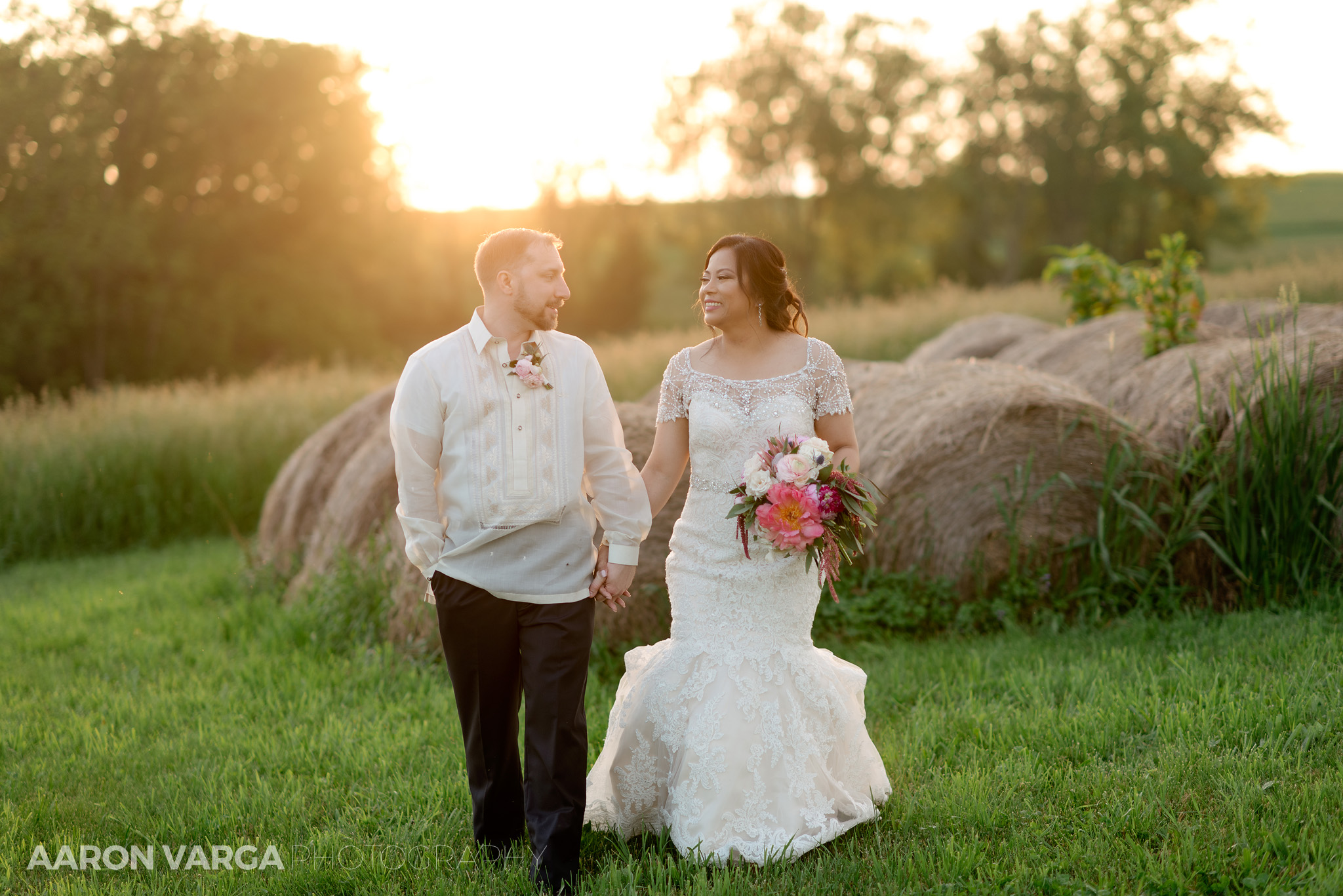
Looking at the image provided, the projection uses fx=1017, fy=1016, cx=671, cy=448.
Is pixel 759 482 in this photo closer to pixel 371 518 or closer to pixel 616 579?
pixel 616 579

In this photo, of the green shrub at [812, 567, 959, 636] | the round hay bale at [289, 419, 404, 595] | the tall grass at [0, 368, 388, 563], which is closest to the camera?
the green shrub at [812, 567, 959, 636]

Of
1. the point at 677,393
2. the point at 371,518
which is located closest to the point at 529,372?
the point at 677,393

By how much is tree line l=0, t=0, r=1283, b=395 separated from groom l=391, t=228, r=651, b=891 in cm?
2286

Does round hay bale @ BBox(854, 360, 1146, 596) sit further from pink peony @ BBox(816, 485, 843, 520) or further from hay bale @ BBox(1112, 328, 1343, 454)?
pink peony @ BBox(816, 485, 843, 520)

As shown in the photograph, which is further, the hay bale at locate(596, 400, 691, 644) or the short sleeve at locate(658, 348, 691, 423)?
the hay bale at locate(596, 400, 691, 644)

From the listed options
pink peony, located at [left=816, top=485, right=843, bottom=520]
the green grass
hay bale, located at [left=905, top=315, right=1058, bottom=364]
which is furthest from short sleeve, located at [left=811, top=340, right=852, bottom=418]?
hay bale, located at [left=905, top=315, right=1058, bottom=364]

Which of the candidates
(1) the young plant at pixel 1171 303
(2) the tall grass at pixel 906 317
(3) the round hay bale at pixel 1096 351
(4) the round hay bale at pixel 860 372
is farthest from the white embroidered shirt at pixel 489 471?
(2) the tall grass at pixel 906 317

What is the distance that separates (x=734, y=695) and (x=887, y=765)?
3.23 feet

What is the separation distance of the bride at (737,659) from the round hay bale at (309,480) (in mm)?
4511

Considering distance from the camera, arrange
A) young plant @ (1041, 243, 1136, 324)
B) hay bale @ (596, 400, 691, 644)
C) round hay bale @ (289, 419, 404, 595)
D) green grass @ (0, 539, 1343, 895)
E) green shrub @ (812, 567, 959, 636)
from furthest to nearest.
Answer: young plant @ (1041, 243, 1136, 324) → round hay bale @ (289, 419, 404, 595) → green shrub @ (812, 567, 959, 636) → hay bale @ (596, 400, 691, 644) → green grass @ (0, 539, 1343, 895)

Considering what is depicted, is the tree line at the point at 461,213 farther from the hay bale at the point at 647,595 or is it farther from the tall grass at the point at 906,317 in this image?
the hay bale at the point at 647,595

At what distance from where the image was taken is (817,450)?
3514 millimetres

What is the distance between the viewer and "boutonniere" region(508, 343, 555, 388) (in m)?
3.36

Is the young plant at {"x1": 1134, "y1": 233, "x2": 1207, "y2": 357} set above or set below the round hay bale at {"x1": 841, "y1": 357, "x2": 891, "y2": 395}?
above
